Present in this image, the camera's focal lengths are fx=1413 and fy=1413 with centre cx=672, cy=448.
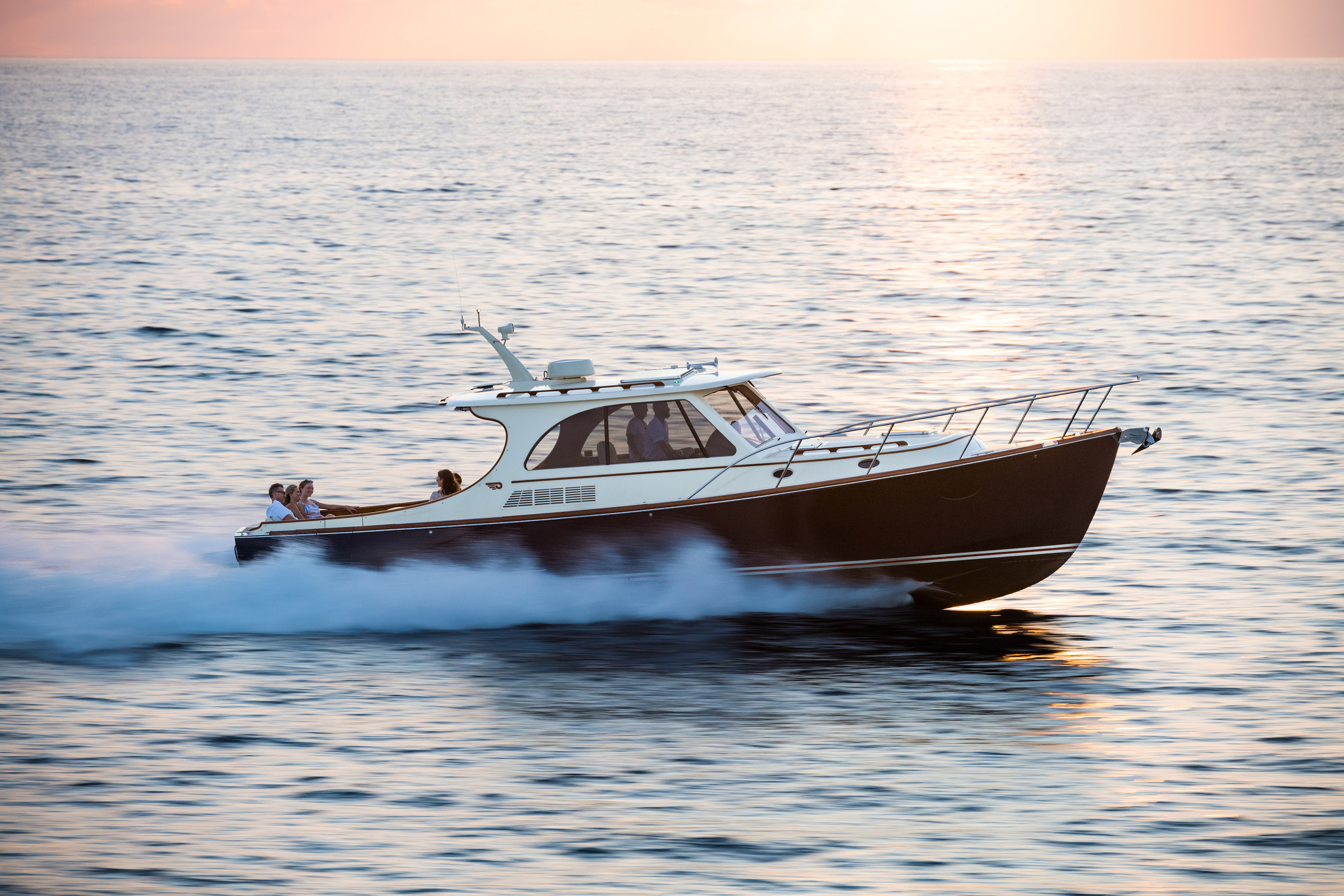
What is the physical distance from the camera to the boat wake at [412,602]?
13898 mm

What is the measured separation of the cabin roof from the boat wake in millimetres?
1560

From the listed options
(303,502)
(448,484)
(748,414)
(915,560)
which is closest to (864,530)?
(915,560)

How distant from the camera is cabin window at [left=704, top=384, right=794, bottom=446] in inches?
539

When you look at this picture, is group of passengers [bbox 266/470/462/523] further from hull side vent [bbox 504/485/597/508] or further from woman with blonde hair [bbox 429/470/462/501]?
hull side vent [bbox 504/485/597/508]

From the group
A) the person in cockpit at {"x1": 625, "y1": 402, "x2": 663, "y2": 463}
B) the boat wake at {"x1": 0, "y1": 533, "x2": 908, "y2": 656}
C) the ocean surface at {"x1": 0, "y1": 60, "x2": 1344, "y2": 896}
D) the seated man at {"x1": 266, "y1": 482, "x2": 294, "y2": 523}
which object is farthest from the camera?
the seated man at {"x1": 266, "y1": 482, "x2": 294, "y2": 523}

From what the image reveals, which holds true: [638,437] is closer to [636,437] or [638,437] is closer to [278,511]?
[636,437]

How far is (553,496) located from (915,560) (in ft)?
11.7

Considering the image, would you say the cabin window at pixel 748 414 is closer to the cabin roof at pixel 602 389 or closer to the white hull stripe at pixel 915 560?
the cabin roof at pixel 602 389

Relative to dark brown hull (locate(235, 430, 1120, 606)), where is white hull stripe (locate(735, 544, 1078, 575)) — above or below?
below

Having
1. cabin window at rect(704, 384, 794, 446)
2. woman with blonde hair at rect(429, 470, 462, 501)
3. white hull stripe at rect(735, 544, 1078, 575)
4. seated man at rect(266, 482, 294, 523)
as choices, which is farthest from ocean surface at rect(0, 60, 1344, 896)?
cabin window at rect(704, 384, 794, 446)

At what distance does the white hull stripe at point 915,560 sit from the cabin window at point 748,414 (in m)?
1.26

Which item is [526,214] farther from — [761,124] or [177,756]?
[761,124]

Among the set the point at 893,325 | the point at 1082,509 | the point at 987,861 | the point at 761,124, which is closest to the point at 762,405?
the point at 1082,509

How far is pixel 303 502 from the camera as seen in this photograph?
47.5ft
